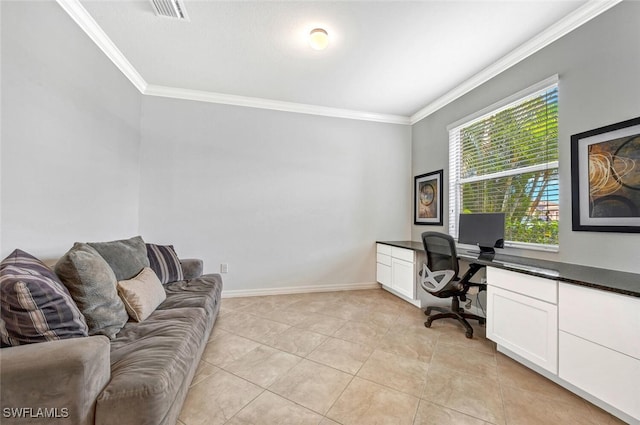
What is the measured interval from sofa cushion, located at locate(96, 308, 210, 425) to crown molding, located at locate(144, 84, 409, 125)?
272 cm

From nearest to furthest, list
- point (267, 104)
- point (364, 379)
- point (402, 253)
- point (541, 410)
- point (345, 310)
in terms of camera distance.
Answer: point (541, 410)
point (364, 379)
point (345, 310)
point (402, 253)
point (267, 104)

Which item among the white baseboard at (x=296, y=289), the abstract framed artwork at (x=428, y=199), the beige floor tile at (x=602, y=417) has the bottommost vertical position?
the beige floor tile at (x=602, y=417)

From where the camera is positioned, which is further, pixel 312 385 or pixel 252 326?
pixel 252 326

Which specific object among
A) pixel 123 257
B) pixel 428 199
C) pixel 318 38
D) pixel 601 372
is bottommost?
pixel 601 372

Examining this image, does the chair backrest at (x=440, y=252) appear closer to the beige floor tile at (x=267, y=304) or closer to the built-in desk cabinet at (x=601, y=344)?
the built-in desk cabinet at (x=601, y=344)

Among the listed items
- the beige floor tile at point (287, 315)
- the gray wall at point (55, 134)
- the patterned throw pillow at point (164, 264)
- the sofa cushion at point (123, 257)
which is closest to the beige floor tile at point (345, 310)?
the beige floor tile at point (287, 315)

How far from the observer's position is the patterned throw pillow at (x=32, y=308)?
1.06 meters

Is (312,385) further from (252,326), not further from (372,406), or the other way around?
(252,326)

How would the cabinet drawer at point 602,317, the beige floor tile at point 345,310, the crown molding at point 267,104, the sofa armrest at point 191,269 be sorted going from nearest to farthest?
the cabinet drawer at point 602,317, the sofa armrest at point 191,269, the beige floor tile at point 345,310, the crown molding at point 267,104

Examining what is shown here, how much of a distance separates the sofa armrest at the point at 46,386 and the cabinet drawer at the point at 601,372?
2.45 metres

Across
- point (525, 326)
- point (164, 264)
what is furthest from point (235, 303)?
point (525, 326)

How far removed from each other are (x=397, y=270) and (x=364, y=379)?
1824 millimetres

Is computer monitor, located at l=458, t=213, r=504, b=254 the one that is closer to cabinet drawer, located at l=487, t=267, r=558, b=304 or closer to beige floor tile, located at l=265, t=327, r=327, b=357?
cabinet drawer, located at l=487, t=267, r=558, b=304

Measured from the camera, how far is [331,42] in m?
2.35
